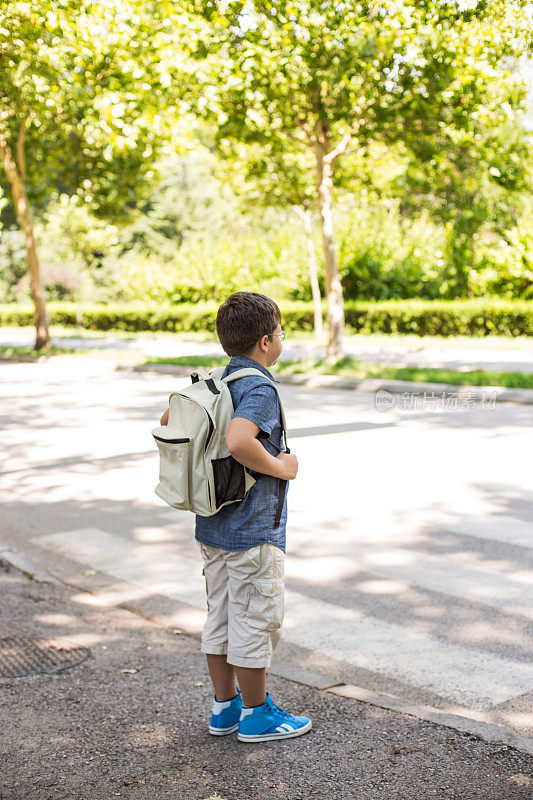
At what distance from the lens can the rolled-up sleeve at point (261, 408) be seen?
2961mm

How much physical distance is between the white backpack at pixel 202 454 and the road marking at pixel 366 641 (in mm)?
1479

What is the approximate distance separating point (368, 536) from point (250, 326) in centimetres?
343

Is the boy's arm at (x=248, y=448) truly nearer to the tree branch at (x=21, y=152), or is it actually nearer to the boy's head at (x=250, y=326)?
the boy's head at (x=250, y=326)

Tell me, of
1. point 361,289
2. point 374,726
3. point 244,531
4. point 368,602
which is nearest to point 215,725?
point 374,726

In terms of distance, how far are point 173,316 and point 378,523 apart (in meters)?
27.0

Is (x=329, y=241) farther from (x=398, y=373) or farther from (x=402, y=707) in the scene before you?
(x=402, y=707)

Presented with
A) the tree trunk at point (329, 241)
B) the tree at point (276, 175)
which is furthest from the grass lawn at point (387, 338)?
the tree trunk at point (329, 241)

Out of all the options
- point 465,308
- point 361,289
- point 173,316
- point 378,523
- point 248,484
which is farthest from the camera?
point 173,316

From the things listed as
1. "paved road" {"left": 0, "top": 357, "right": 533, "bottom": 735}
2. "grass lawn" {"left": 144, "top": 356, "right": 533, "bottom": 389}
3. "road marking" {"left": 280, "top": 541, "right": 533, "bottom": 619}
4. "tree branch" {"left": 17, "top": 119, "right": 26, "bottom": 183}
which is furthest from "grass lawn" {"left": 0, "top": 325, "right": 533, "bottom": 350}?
"road marking" {"left": 280, "top": 541, "right": 533, "bottom": 619}

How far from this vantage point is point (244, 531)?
3.06 m

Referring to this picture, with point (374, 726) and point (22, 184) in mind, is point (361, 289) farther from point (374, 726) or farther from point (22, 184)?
point (374, 726)

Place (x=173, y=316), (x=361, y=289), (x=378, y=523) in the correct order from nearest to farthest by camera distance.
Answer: (x=378, y=523)
(x=361, y=289)
(x=173, y=316)

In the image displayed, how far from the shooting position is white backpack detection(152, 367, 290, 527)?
298 cm

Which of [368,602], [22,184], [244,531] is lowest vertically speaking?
[368,602]
